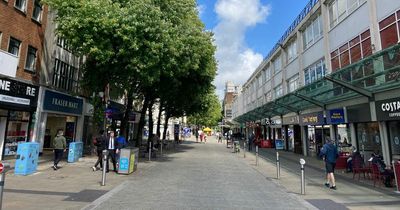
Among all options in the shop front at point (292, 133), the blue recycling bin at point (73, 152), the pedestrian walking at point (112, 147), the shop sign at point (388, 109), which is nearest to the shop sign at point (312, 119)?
the shop front at point (292, 133)

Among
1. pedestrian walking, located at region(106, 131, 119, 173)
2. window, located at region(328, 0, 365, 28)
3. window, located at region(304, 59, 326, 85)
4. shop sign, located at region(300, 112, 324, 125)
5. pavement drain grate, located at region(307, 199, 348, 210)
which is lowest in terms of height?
pavement drain grate, located at region(307, 199, 348, 210)

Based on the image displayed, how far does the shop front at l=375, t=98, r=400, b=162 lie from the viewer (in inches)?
552

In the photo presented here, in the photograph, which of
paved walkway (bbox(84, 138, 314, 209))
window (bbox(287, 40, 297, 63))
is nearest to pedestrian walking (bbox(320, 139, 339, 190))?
paved walkway (bbox(84, 138, 314, 209))

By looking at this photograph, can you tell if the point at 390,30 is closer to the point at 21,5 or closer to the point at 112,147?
the point at 112,147

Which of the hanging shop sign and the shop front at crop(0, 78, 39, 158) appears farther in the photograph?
the hanging shop sign

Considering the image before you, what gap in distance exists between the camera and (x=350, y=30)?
18.7 metres

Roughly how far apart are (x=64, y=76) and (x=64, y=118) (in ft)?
12.1

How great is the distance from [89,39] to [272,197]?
1065 cm

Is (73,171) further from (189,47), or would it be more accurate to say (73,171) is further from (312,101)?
(312,101)

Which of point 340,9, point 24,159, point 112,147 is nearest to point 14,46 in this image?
point 24,159

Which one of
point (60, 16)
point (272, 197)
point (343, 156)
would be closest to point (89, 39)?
point (60, 16)

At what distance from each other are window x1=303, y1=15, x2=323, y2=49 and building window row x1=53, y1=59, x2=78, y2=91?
60.3 feet

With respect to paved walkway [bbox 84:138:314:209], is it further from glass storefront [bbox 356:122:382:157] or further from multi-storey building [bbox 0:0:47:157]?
multi-storey building [bbox 0:0:47:157]

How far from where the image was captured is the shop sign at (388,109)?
44.8 feet
